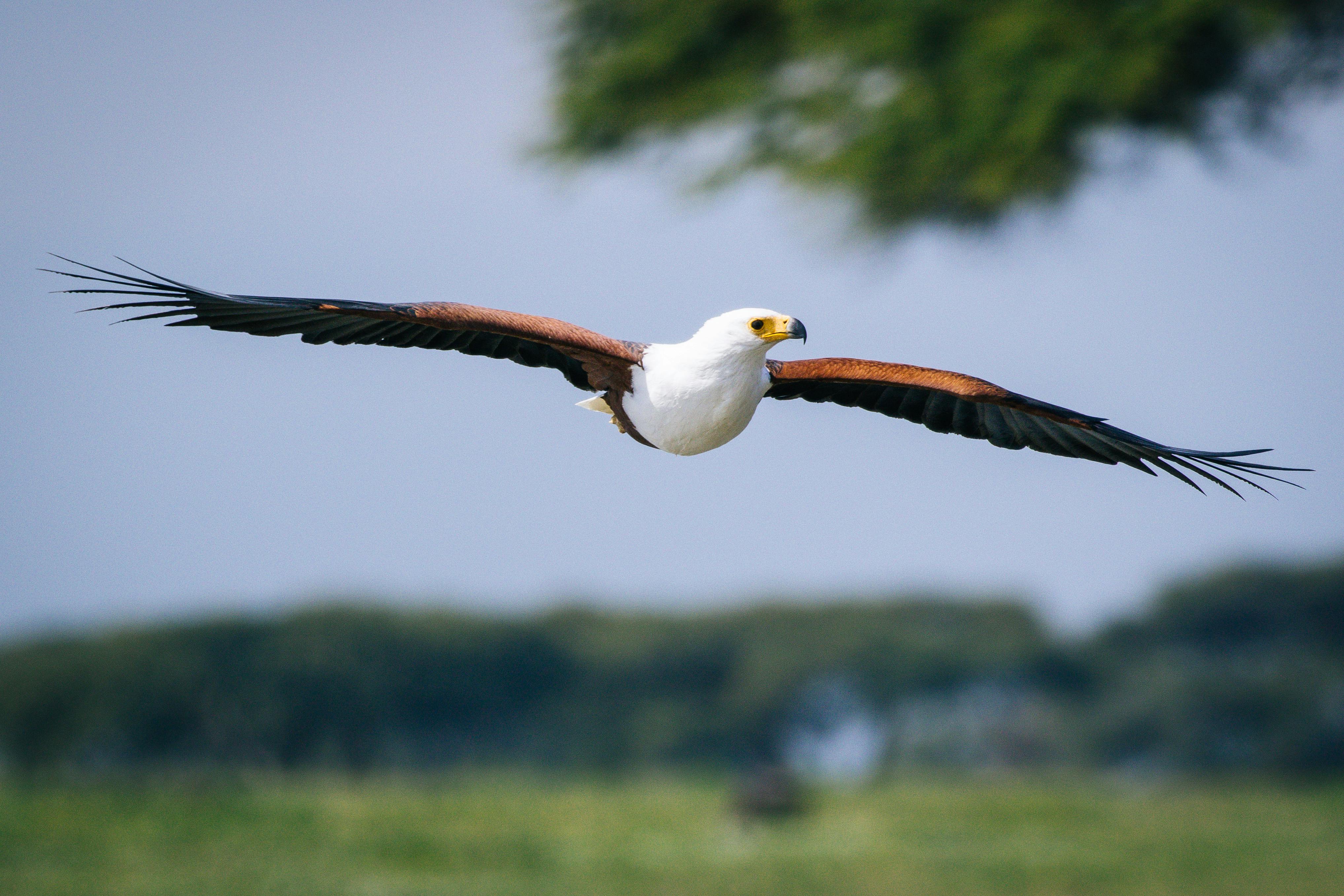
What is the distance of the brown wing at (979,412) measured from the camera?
291 cm

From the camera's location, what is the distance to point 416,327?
2986 millimetres

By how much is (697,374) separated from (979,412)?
112 cm

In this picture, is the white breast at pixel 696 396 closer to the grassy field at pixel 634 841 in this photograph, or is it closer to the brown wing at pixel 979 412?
the brown wing at pixel 979 412

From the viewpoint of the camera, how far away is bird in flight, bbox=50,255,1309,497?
8.27 ft

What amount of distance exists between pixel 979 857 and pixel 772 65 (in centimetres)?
1013

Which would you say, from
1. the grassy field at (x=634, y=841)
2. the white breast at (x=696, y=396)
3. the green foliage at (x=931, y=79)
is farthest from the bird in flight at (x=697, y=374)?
the grassy field at (x=634, y=841)

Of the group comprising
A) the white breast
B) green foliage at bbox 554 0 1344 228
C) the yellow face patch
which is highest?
green foliage at bbox 554 0 1344 228

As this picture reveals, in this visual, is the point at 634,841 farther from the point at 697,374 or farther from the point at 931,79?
the point at 697,374

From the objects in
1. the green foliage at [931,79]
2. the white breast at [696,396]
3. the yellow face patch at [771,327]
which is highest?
the green foliage at [931,79]

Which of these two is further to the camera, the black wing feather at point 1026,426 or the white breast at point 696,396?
the black wing feather at point 1026,426

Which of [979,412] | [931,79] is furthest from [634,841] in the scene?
[979,412]

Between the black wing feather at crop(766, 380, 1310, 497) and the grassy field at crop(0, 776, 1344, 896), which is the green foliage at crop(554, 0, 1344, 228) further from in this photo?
the grassy field at crop(0, 776, 1344, 896)

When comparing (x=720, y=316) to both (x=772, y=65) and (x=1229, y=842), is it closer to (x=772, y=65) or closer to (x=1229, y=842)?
(x=772, y=65)

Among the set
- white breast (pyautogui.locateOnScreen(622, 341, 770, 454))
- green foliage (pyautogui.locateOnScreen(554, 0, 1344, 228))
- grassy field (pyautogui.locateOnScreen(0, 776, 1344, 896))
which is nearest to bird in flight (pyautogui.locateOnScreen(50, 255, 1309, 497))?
white breast (pyautogui.locateOnScreen(622, 341, 770, 454))
